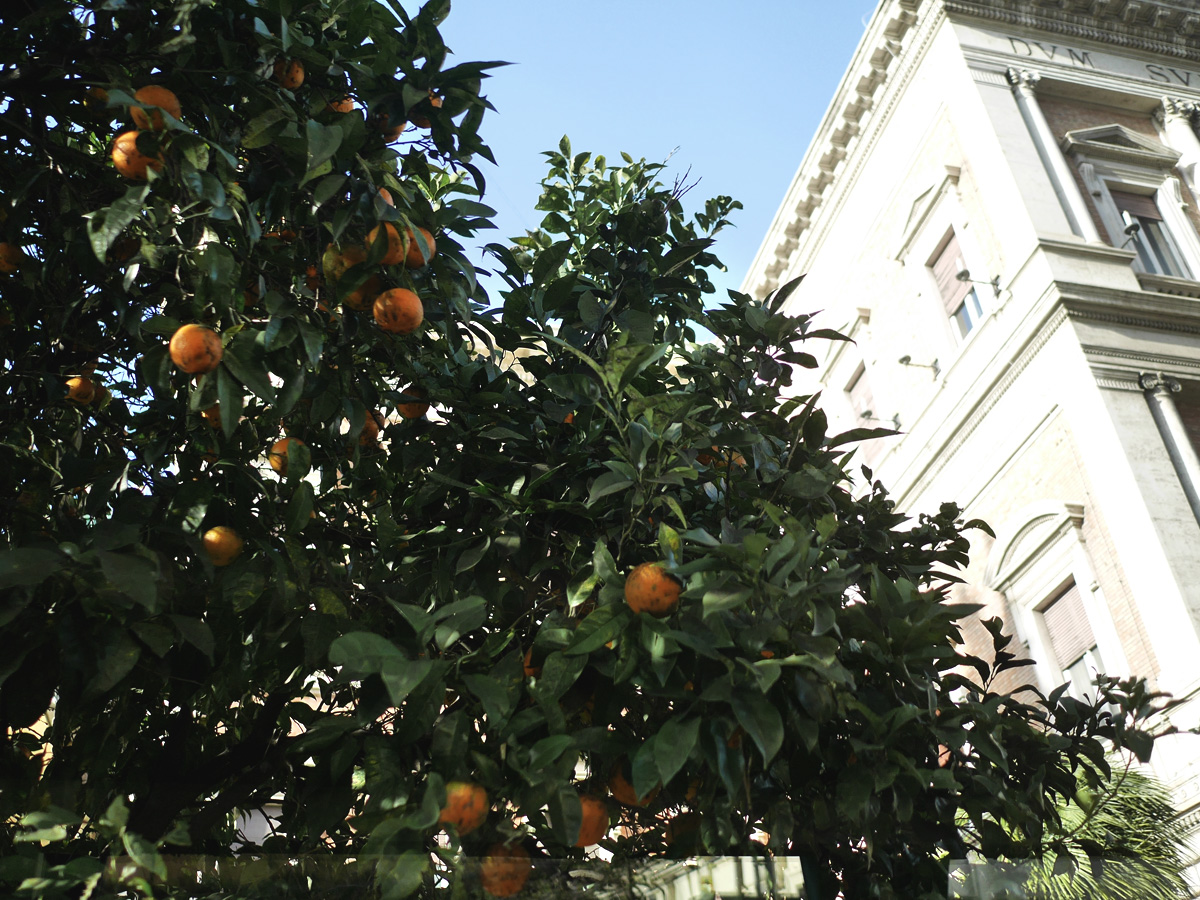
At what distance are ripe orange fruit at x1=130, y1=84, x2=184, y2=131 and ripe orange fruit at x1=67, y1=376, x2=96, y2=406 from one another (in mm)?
891

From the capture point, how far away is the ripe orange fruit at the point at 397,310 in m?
2.12

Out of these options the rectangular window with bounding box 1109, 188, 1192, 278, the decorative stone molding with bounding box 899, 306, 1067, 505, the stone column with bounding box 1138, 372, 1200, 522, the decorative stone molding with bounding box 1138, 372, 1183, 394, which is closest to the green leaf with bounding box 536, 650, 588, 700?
the stone column with bounding box 1138, 372, 1200, 522

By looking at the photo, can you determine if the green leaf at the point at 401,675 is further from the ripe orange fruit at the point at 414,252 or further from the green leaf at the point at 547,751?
the ripe orange fruit at the point at 414,252

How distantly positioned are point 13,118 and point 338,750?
5.79ft

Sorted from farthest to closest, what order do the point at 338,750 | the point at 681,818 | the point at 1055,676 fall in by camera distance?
the point at 1055,676
the point at 681,818
the point at 338,750

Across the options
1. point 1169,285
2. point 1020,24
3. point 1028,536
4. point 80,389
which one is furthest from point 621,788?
point 1020,24

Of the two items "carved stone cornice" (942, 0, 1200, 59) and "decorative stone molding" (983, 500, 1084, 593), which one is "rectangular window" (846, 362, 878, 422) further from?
"carved stone cornice" (942, 0, 1200, 59)

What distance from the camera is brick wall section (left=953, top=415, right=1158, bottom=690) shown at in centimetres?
895

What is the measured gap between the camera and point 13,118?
2.40m

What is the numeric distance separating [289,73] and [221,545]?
3.64ft

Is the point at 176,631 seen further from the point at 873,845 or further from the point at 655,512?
the point at 873,845

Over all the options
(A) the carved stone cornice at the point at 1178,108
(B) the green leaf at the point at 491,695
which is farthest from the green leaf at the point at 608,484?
(A) the carved stone cornice at the point at 1178,108

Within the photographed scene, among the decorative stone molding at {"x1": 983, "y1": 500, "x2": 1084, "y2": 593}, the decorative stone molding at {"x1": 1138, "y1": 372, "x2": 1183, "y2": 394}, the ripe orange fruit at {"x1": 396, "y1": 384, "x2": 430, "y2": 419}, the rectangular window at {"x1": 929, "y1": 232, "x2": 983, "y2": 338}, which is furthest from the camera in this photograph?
the rectangular window at {"x1": 929, "y1": 232, "x2": 983, "y2": 338}

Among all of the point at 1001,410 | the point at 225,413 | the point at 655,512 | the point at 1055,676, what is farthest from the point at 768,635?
the point at 1001,410
